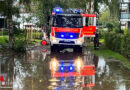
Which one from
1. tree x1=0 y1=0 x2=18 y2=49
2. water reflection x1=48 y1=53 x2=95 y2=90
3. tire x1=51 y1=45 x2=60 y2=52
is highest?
tree x1=0 y1=0 x2=18 y2=49

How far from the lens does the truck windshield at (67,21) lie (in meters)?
24.5

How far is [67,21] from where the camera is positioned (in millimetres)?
24547

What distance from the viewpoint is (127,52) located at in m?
19.9

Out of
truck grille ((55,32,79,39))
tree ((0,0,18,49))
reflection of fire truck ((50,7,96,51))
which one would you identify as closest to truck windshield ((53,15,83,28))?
reflection of fire truck ((50,7,96,51))

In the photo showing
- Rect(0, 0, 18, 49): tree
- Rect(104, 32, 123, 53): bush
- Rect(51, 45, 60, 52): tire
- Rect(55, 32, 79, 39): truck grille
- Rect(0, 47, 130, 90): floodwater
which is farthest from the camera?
Rect(51, 45, 60, 52): tire

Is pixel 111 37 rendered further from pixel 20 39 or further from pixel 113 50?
pixel 20 39

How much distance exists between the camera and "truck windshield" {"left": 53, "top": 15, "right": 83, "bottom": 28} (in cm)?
2448

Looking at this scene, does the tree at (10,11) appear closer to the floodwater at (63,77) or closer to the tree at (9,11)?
the tree at (9,11)

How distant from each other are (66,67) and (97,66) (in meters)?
1.71

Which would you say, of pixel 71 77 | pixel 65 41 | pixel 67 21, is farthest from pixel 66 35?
pixel 71 77

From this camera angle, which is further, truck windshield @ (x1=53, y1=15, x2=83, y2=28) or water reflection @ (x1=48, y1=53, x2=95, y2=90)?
truck windshield @ (x1=53, y1=15, x2=83, y2=28)

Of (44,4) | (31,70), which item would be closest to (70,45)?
(31,70)

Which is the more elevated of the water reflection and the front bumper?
the front bumper

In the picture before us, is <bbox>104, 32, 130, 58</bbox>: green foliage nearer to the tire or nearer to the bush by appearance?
the bush
